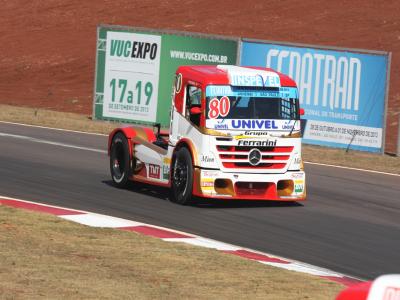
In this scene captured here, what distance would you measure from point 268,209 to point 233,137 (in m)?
1.18

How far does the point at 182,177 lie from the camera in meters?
16.1

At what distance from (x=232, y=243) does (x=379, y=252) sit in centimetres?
172

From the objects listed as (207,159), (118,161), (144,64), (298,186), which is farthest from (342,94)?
(207,159)

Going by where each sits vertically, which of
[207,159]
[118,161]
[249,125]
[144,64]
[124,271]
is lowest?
[124,271]

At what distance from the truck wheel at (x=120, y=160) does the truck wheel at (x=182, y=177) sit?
1.33 m

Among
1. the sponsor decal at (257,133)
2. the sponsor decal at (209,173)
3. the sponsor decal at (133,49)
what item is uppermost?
the sponsor decal at (133,49)

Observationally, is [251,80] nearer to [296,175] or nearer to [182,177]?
[296,175]

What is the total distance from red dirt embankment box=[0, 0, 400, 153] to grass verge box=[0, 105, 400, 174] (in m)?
5.25

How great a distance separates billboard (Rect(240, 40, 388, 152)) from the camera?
23.9m

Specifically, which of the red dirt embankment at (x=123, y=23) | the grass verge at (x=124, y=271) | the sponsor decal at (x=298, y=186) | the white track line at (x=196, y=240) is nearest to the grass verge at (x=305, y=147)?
the red dirt embankment at (x=123, y=23)

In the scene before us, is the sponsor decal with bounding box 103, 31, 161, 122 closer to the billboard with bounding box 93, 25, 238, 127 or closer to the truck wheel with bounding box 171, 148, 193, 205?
the billboard with bounding box 93, 25, 238, 127

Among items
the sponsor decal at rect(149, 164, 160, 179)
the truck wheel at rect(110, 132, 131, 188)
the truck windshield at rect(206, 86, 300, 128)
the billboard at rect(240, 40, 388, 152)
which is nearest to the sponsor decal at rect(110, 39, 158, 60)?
the billboard at rect(240, 40, 388, 152)

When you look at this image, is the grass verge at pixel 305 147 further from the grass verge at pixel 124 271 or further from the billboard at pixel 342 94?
the grass verge at pixel 124 271

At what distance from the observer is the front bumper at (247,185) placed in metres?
15.7
